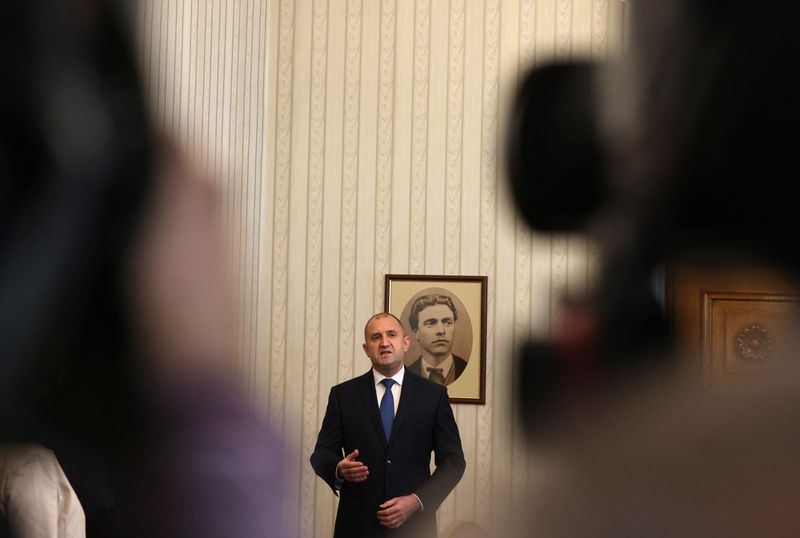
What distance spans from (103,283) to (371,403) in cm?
111

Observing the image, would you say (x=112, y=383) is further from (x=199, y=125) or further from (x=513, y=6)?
(x=513, y=6)

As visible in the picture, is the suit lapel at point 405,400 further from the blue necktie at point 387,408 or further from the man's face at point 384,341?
the man's face at point 384,341

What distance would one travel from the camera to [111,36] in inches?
5.1

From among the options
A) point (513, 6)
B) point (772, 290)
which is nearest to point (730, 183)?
point (772, 290)

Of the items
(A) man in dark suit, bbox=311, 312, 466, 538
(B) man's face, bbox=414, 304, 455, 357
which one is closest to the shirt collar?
(A) man in dark suit, bbox=311, 312, 466, 538

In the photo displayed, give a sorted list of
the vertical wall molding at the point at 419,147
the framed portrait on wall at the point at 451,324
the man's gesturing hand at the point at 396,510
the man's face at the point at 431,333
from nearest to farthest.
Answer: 1. the man's gesturing hand at the point at 396,510
2. the vertical wall molding at the point at 419,147
3. the man's face at the point at 431,333
4. the framed portrait on wall at the point at 451,324

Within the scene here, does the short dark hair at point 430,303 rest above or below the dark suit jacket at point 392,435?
above

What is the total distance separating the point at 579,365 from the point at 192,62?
0.34 feet

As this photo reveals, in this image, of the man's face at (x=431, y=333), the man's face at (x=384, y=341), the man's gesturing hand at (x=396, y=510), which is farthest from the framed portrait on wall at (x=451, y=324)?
the man's gesturing hand at (x=396, y=510)

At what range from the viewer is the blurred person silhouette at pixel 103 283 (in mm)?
118

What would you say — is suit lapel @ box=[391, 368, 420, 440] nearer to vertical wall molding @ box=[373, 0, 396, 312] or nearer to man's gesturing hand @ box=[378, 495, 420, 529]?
vertical wall molding @ box=[373, 0, 396, 312]

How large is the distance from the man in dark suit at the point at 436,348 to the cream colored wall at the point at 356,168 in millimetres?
81

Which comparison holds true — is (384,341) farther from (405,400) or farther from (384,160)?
(384,160)

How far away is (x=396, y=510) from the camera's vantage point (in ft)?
1.82
